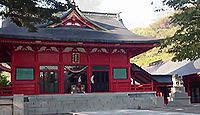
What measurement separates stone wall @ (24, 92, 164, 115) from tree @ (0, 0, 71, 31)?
6142 millimetres

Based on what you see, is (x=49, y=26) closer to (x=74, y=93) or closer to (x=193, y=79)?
(x=74, y=93)

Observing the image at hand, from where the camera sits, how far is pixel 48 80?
21.0 m

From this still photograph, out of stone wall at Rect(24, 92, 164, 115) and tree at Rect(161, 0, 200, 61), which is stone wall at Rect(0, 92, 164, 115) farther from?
tree at Rect(161, 0, 200, 61)

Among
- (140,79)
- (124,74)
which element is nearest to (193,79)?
(140,79)

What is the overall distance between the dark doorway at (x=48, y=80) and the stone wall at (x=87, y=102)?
1.51 metres

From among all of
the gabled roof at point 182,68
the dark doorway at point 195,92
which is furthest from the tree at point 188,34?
the dark doorway at point 195,92

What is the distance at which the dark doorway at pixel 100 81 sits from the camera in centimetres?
2258

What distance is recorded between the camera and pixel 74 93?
21.1m

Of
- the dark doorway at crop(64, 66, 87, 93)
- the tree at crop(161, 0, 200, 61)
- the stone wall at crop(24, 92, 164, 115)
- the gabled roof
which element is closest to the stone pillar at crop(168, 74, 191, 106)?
the gabled roof

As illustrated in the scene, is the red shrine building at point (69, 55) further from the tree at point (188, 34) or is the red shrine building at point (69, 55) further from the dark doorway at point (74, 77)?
the tree at point (188, 34)

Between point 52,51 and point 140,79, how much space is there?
35.2ft

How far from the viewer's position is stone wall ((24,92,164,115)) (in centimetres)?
1877

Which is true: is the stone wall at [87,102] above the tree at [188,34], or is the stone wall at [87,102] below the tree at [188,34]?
below

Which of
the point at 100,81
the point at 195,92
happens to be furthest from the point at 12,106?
the point at 195,92
